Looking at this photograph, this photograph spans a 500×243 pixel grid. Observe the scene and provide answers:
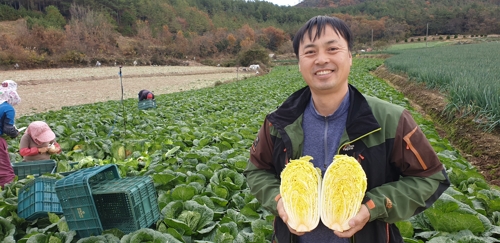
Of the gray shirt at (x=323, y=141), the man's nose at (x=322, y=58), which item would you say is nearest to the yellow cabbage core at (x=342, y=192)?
the gray shirt at (x=323, y=141)

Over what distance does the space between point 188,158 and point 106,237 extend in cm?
261

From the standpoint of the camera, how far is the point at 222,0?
144000mm

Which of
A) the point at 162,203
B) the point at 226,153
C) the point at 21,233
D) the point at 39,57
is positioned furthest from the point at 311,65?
the point at 39,57

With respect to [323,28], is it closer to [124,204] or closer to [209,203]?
[124,204]

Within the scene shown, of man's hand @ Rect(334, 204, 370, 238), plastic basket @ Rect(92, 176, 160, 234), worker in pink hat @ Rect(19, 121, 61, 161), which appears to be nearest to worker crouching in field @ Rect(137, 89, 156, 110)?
worker in pink hat @ Rect(19, 121, 61, 161)

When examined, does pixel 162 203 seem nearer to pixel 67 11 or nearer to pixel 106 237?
pixel 106 237

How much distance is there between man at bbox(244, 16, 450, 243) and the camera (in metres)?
1.72

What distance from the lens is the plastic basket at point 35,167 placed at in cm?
509

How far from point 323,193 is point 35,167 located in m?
5.10

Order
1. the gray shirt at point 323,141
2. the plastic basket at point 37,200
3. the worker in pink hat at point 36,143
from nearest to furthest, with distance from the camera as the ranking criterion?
1. the gray shirt at point 323,141
2. the plastic basket at point 37,200
3. the worker in pink hat at point 36,143

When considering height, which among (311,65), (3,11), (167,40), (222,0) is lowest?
(311,65)

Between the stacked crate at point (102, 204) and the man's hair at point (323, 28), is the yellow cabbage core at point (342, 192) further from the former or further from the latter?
the stacked crate at point (102, 204)

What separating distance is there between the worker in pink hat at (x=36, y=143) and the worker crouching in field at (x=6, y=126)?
0.23 meters

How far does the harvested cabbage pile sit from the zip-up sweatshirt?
0.31ft
